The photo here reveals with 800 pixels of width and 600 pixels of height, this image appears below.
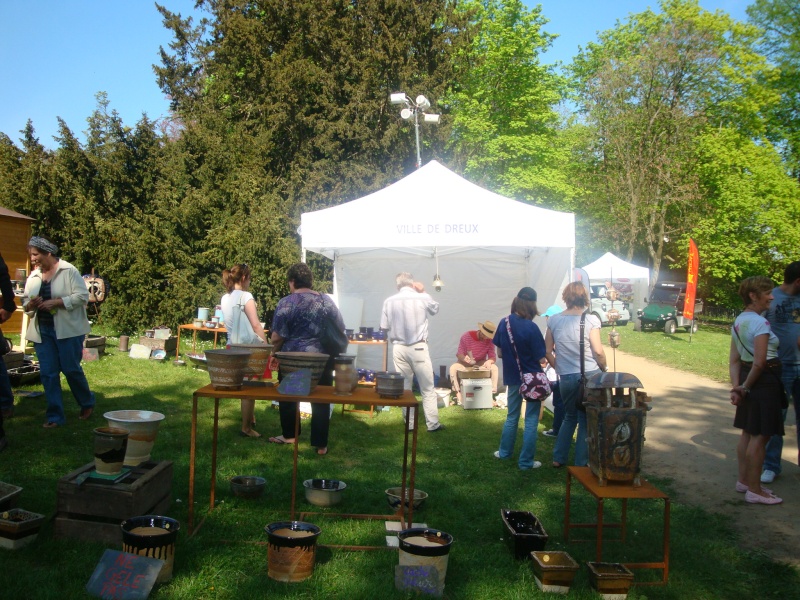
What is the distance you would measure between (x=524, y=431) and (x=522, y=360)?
59 centimetres

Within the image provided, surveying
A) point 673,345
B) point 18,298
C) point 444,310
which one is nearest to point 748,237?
point 673,345

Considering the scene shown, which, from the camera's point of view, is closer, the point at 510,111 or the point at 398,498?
the point at 398,498

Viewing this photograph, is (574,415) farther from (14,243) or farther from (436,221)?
(14,243)

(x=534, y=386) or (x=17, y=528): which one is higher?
(x=534, y=386)

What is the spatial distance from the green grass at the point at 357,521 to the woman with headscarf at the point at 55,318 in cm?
45

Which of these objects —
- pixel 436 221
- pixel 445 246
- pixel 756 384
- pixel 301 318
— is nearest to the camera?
pixel 756 384

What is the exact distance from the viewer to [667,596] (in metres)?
3.36

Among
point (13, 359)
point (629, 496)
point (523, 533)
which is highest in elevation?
point (13, 359)

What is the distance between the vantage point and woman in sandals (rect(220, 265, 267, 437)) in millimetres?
6039

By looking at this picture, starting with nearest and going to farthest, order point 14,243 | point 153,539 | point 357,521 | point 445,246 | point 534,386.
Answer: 1. point 153,539
2. point 357,521
3. point 534,386
4. point 445,246
5. point 14,243

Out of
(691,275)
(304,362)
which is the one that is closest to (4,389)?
(304,362)

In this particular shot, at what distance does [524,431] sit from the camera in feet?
18.4

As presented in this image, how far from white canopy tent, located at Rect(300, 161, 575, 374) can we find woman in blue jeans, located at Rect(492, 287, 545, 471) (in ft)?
7.52

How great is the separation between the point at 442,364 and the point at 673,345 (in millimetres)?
10421
